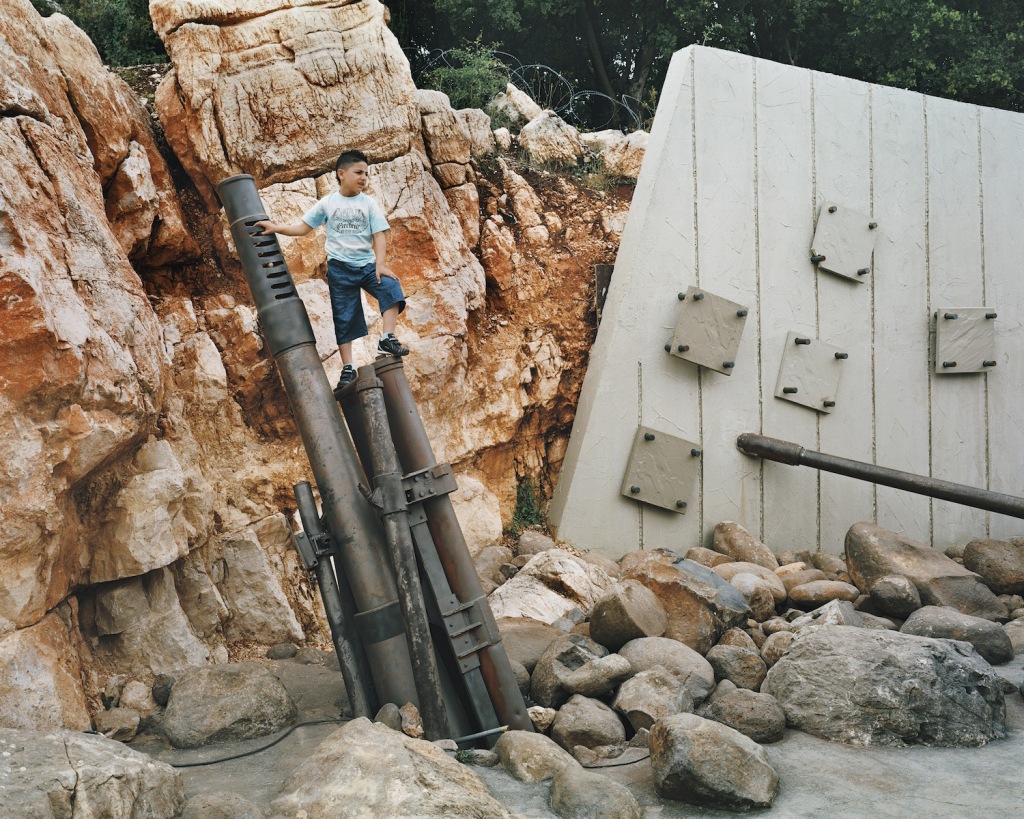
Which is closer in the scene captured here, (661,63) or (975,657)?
(975,657)

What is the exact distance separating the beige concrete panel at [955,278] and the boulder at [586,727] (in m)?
3.88

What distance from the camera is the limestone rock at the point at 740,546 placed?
5.94m

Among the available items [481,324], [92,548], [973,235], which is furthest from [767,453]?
[92,548]

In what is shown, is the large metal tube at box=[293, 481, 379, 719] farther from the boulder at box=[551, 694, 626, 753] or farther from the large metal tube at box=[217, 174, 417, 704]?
the boulder at box=[551, 694, 626, 753]

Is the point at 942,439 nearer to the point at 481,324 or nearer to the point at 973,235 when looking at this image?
the point at 973,235

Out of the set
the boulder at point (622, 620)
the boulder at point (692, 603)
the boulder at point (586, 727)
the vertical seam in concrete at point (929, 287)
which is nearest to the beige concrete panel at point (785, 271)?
the vertical seam in concrete at point (929, 287)

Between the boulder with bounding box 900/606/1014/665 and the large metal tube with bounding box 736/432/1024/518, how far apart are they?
1075mm

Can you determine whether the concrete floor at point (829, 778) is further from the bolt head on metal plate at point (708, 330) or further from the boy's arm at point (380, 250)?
the bolt head on metal plate at point (708, 330)

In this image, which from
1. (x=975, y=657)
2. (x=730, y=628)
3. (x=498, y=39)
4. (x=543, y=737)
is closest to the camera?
(x=543, y=737)

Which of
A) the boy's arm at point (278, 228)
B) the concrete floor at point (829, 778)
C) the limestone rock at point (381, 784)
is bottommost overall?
the concrete floor at point (829, 778)

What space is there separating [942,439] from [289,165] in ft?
15.2

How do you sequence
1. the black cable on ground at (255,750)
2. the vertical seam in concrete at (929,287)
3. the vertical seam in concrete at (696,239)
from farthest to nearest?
the vertical seam in concrete at (929,287) → the vertical seam in concrete at (696,239) → the black cable on ground at (255,750)

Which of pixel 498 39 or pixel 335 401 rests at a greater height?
pixel 498 39

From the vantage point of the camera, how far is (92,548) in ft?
13.5
